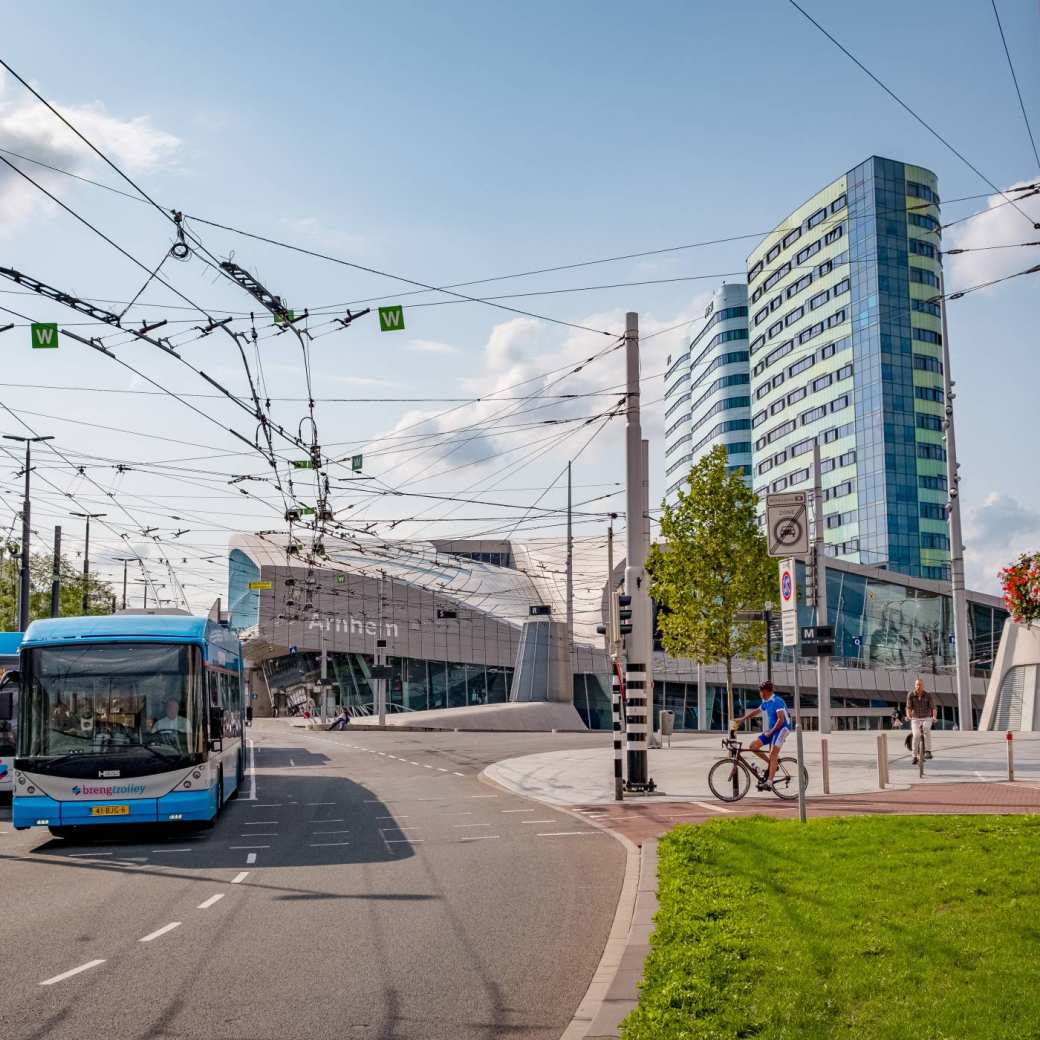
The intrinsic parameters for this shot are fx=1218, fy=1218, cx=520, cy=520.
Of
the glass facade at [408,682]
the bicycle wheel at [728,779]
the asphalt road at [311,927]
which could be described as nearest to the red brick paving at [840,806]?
the bicycle wheel at [728,779]

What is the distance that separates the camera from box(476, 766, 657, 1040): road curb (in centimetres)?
663

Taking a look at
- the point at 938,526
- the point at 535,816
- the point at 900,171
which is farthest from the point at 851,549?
the point at 535,816

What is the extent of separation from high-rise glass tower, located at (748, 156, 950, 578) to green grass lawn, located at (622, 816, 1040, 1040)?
328 feet

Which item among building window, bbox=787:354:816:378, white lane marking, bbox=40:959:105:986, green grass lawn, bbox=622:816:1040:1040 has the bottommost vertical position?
white lane marking, bbox=40:959:105:986

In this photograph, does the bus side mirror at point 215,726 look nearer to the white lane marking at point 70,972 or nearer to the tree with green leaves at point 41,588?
the white lane marking at point 70,972

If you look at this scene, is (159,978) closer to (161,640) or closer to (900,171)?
(161,640)

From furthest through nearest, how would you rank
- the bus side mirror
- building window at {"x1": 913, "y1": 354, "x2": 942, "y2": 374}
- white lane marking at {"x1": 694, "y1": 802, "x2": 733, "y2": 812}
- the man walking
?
building window at {"x1": 913, "y1": 354, "x2": 942, "y2": 374} < the man walking < white lane marking at {"x1": 694, "y1": 802, "x2": 733, "y2": 812} < the bus side mirror

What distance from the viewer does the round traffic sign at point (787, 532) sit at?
1434cm

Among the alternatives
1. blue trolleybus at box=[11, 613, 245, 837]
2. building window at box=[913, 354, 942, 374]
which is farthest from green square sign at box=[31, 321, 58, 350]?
building window at box=[913, 354, 942, 374]

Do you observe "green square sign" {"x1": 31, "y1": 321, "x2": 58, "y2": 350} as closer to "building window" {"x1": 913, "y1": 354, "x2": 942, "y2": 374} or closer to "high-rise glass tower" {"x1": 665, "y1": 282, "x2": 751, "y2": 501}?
"building window" {"x1": 913, "y1": 354, "x2": 942, "y2": 374}

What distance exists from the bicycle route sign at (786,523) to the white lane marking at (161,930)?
25.4 ft

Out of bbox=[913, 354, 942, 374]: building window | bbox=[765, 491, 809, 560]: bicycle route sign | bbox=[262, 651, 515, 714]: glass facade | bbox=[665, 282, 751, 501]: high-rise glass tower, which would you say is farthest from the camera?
bbox=[665, 282, 751, 501]: high-rise glass tower

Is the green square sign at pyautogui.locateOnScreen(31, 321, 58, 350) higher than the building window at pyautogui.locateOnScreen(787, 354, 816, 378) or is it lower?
lower

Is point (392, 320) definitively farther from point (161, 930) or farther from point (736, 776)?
point (161, 930)
